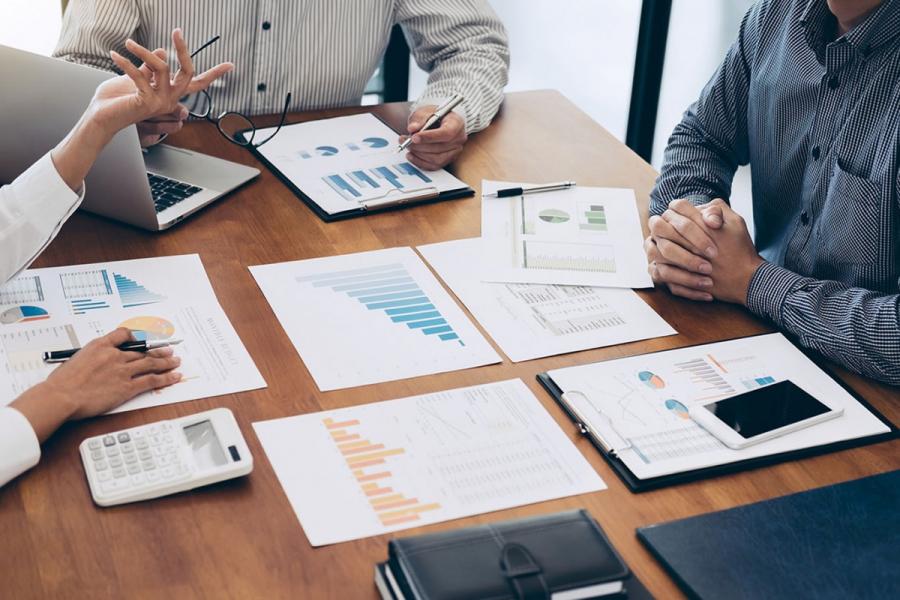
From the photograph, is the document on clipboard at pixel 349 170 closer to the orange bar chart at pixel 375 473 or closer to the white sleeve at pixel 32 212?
the white sleeve at pixel 32 212

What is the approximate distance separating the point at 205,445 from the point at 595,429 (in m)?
0.45

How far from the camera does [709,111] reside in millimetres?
1834

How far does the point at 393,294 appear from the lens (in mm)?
1440

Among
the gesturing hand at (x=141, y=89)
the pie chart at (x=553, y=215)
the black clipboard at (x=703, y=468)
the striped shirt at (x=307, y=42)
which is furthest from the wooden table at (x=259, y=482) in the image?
the striped shirt at (x=307, y=42)

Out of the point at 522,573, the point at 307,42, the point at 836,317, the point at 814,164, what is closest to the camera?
the point at 522,573

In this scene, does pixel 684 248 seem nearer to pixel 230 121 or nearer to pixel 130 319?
pixel 130 319

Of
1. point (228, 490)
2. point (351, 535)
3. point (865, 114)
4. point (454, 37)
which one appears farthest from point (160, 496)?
A: point (454, 37)

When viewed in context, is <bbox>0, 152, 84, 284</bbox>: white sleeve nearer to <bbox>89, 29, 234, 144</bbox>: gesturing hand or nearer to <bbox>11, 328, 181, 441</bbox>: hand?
<bbox>89, 29, 234, 144</bbox>: gesturing hand

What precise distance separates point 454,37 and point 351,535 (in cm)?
141

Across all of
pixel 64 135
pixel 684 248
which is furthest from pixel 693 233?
pixel 64 135

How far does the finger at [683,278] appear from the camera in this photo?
1483 mm

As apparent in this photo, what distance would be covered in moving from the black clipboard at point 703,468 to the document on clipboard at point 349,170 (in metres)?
0.54

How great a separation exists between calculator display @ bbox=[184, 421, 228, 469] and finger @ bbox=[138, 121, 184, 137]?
2.51 ft

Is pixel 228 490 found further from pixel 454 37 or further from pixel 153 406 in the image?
pixel 454 37
